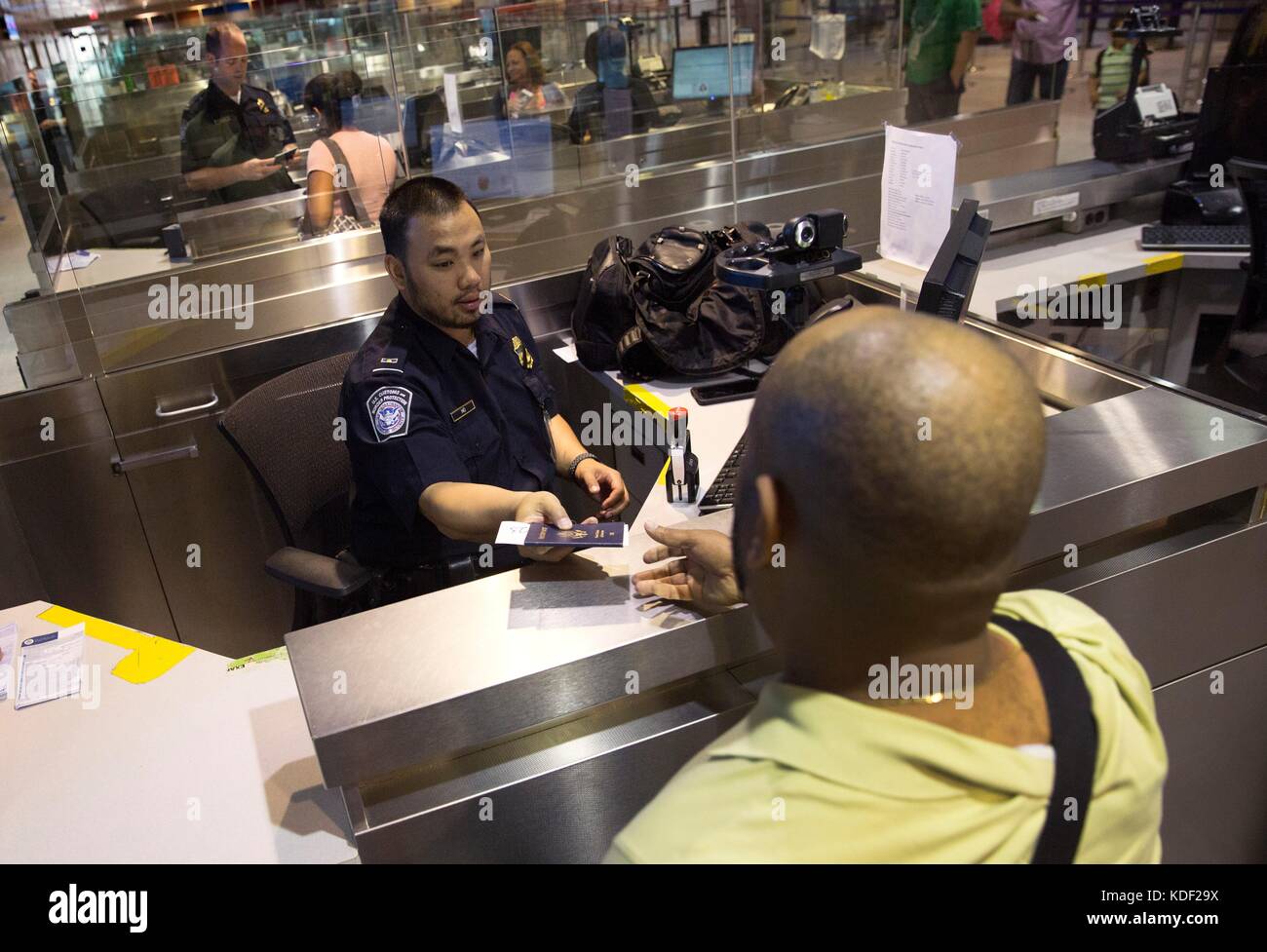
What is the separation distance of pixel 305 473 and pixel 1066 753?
1863 mm

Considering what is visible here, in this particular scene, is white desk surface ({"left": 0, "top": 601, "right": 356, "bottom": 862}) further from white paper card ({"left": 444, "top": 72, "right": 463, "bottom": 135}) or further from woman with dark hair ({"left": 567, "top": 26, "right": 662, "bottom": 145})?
woman with dark hair ({"left": 567, "top": 26, "right": 662, "bottom": 145})

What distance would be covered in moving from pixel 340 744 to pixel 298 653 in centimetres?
20

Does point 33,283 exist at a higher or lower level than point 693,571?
higher

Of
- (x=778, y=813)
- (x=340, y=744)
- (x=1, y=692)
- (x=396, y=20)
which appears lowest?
(x=1, y=692)

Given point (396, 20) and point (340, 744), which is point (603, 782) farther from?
point (396, 20)

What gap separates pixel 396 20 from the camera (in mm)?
3615

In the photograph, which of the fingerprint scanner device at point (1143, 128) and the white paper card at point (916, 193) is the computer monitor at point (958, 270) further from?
the fingerprint scanner device at point (1143, 128)

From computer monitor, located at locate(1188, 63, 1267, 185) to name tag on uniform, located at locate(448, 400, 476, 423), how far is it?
9.29 feet

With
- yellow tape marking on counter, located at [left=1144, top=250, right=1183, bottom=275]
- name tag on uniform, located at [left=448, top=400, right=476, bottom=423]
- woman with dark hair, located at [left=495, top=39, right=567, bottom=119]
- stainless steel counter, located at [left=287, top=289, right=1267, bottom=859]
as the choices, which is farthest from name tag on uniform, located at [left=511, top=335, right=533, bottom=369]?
yellow tape marking on counter, located at [left=1144, top=250, right=1183, bottom=275]

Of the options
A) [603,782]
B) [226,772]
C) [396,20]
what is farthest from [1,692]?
[396,20]

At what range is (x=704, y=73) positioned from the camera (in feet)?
13.3

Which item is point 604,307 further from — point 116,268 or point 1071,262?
point 1071,262

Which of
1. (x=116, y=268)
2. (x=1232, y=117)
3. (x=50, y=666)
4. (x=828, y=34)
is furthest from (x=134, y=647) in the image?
(x=828, y=34)
